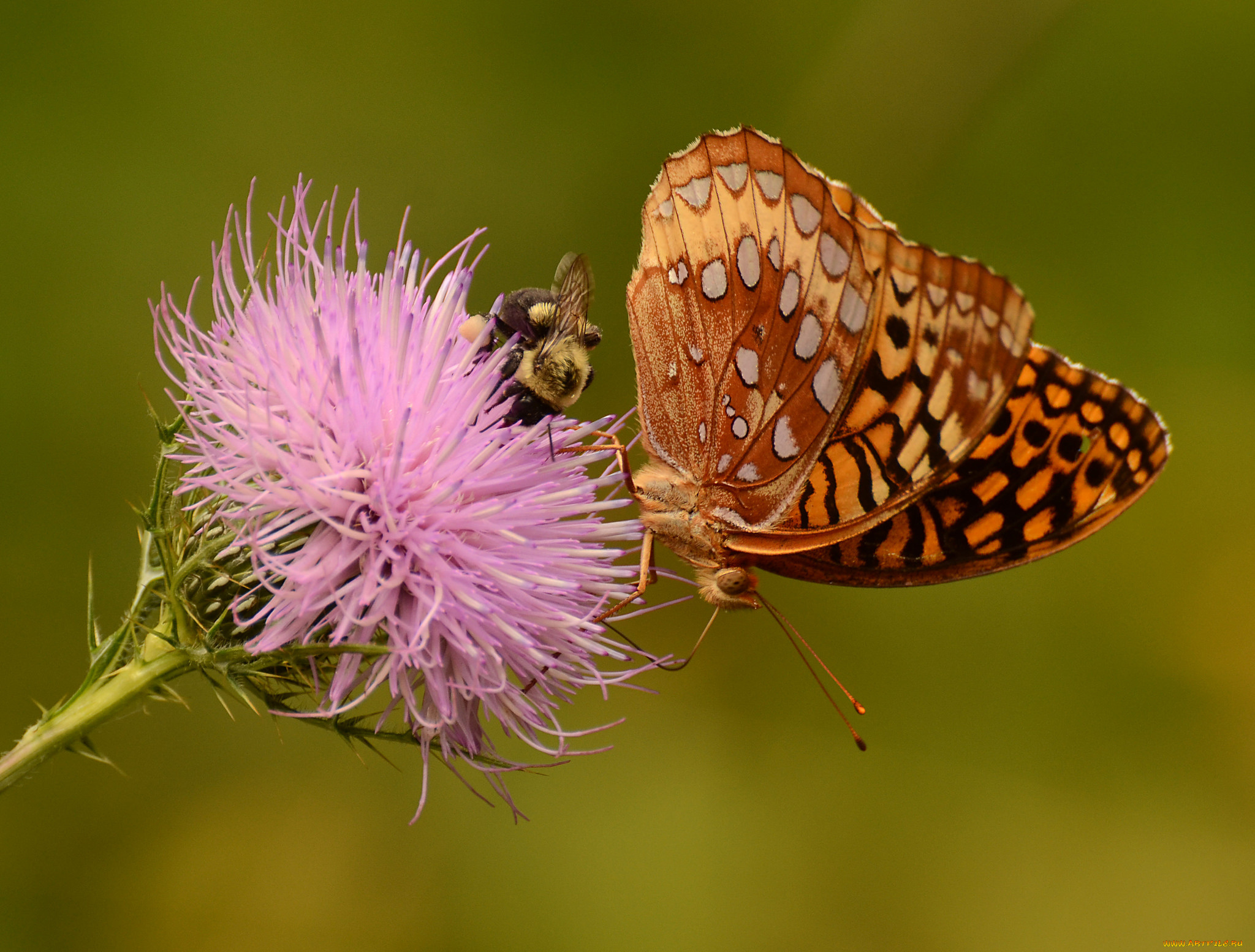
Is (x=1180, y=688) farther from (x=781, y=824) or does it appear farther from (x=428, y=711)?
(x=428, y=711)

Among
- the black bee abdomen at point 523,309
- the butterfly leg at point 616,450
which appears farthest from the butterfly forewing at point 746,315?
the black bee abdomen at point 523,309

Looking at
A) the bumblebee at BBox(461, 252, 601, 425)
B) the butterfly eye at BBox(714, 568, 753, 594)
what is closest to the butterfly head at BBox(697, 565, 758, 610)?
the butterfly eye at BBox(714, 568, 753, 594)

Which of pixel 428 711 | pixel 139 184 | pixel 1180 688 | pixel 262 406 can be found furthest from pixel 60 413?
pixel 1180 688

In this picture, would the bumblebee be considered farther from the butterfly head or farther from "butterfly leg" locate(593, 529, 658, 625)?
the butterfly head

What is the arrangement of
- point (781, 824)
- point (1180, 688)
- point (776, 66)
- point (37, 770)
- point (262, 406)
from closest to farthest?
1. point (37, 770)
2. point (262, 406)
3. point (781, 824)
4. point (1180, 688)
5. point (776, 66)

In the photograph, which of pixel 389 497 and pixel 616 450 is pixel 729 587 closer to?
pixel 616 450

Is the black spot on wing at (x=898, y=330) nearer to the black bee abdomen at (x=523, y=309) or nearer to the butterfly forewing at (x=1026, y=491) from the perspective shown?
the butterfly forewing at (x=1026, y=491)

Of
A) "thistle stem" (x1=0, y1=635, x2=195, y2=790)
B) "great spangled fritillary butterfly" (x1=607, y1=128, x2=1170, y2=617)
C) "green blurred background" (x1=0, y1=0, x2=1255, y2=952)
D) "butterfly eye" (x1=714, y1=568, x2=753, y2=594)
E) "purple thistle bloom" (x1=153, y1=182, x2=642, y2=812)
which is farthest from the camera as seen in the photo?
"green blurred background" (x1=0, y1=0, x2=1255, y2=952)
